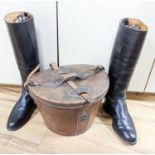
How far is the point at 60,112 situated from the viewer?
0.77 meters

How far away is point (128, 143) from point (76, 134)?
0.23 meters

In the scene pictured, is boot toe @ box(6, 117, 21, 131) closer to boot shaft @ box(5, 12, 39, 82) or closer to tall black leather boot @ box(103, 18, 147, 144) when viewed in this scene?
boot shaft @ box(5, 12, 39, 82)

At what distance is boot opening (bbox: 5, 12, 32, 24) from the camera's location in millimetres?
831

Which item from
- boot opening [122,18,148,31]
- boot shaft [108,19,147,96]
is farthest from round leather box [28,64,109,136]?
boot opening [122,18,148,31]

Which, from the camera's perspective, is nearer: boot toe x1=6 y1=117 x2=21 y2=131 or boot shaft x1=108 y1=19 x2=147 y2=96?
boot shaft x1=108 y1=19 x2=147 y2=96

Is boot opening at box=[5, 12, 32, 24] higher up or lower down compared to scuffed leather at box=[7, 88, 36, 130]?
higher up

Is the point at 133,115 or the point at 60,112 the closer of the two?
the point at 60,112

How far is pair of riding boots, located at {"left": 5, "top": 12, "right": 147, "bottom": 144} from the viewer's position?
79 cm

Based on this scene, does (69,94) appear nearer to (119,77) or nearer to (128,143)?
(119,77)

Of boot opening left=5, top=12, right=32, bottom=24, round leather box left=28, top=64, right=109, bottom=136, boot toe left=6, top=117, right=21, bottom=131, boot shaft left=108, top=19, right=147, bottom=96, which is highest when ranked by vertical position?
boot opening left=5, top=12, right=32, bottom=24

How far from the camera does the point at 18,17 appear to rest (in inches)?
33.4

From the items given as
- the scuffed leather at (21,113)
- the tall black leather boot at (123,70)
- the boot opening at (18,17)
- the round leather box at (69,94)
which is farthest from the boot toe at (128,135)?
the boot opening at (18,17)

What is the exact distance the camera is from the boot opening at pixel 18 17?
83 centimetres

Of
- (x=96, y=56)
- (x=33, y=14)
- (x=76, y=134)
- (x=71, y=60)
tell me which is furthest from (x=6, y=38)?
(x=76, y=134)
